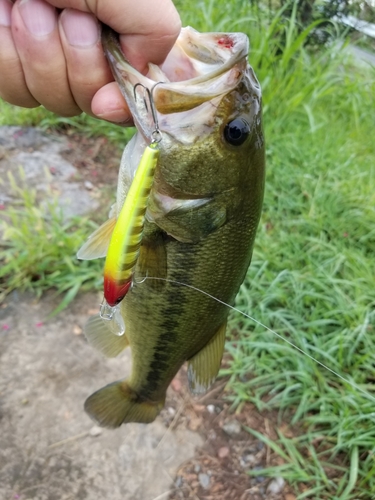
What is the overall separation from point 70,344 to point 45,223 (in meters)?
0.86

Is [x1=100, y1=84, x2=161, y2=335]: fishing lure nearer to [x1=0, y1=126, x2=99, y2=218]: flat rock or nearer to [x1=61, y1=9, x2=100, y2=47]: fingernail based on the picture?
[x1=61, y1=9, x2=100, y2=47]: fingernail

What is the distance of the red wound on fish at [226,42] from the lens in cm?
106

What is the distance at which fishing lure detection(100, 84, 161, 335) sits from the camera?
3.04 ft

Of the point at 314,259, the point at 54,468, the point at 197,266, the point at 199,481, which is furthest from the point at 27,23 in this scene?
the point at 314,259

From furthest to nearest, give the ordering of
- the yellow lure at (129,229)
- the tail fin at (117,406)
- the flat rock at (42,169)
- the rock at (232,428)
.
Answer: the flat rock at (42,169) < the rock at (232,428) < the tail fin at (117,406) < the yellow lure at (129,229)

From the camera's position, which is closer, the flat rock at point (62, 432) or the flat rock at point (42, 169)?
the flat rock at point (62, 432)

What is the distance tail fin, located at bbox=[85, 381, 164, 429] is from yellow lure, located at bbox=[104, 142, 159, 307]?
92 cm

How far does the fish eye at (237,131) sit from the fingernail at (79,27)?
14.6 inches

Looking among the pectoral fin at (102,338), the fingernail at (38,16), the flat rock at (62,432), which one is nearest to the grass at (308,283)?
the flat rock at (62,432)

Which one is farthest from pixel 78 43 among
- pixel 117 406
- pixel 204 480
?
pixel 204 480

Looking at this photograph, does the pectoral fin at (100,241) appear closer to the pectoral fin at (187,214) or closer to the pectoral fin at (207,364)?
the pectoral fin at (187,214)

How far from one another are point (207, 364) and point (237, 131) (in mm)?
764

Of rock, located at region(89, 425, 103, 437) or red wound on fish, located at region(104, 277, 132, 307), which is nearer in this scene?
red wound on fish, located at region(104, 277, 132, 307)

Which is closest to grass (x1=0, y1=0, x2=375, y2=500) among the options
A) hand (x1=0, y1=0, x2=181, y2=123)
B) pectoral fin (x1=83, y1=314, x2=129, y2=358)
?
pectoral fin (x1=83, y1=314, x2=129, y2=358)
